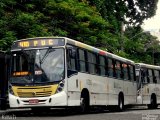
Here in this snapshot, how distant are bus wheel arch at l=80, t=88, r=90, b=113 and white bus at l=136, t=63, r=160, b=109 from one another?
9665mm

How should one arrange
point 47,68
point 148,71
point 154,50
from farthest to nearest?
point 154,50, point 148,71, point 47,68

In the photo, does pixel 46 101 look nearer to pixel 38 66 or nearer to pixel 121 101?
pixel 38 66

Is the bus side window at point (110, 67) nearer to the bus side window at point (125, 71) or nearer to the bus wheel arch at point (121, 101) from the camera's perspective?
the bus wheel arch at point (121, 101)

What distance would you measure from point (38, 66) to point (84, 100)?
8.98 ft

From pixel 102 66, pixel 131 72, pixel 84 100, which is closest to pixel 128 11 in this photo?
pixel 131 72

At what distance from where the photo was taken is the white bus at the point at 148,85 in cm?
2814

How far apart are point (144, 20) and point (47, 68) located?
27.6 m

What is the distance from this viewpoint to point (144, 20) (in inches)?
1687

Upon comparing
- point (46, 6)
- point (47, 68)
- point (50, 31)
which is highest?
point (46, 6)

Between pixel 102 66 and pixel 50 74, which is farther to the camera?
pixel 102 66

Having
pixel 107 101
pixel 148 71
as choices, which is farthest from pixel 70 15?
pixel 107 101

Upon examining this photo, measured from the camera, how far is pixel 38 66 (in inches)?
656

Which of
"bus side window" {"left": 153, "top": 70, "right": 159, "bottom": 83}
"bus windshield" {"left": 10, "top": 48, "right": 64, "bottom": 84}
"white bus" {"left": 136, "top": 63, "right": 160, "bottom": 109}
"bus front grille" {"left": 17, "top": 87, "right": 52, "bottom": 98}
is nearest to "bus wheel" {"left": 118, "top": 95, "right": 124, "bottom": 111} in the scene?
"white bus" {"left": 136, "top": 63, "right": 160, "bottom": 109}

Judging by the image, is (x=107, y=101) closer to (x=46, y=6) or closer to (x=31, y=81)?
(x=31, y=81)
